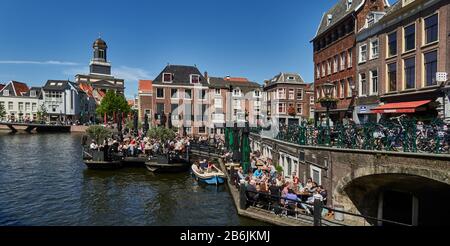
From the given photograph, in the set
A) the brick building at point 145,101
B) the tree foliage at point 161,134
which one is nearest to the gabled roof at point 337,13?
the tree foliage at point 161,134

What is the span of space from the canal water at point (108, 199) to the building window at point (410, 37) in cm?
1537

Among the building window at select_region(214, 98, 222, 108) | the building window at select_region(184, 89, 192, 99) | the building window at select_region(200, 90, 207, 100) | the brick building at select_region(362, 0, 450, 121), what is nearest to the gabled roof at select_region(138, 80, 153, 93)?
the building window at select_region(184, 89, 192, 99)

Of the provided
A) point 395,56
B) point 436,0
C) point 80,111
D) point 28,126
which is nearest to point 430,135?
point 436,0

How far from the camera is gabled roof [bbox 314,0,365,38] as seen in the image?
2870 centimetres

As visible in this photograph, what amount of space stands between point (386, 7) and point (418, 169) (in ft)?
75.2

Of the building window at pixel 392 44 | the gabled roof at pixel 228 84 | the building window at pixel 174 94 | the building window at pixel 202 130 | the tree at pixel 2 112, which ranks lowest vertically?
the building window at pixel 202 130

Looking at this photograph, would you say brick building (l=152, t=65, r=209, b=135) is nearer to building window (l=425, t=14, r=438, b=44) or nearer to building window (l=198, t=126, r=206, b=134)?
building window (l=198, t=126, r=206, b=134)

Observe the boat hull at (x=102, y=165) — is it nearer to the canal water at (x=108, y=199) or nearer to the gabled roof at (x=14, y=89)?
the canal water at (x=108, y=199)

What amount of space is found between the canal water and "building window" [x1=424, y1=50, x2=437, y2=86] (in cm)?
1420

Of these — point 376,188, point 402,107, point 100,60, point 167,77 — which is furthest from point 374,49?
point 100,60

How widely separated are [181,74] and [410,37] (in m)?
40.4

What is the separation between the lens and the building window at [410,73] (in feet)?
66.7

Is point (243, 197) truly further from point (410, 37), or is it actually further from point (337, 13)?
point (337, 13)

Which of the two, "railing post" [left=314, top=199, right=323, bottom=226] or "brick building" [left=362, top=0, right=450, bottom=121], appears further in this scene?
"brick building" [left=362, top=0, right=450, bottom=121]
